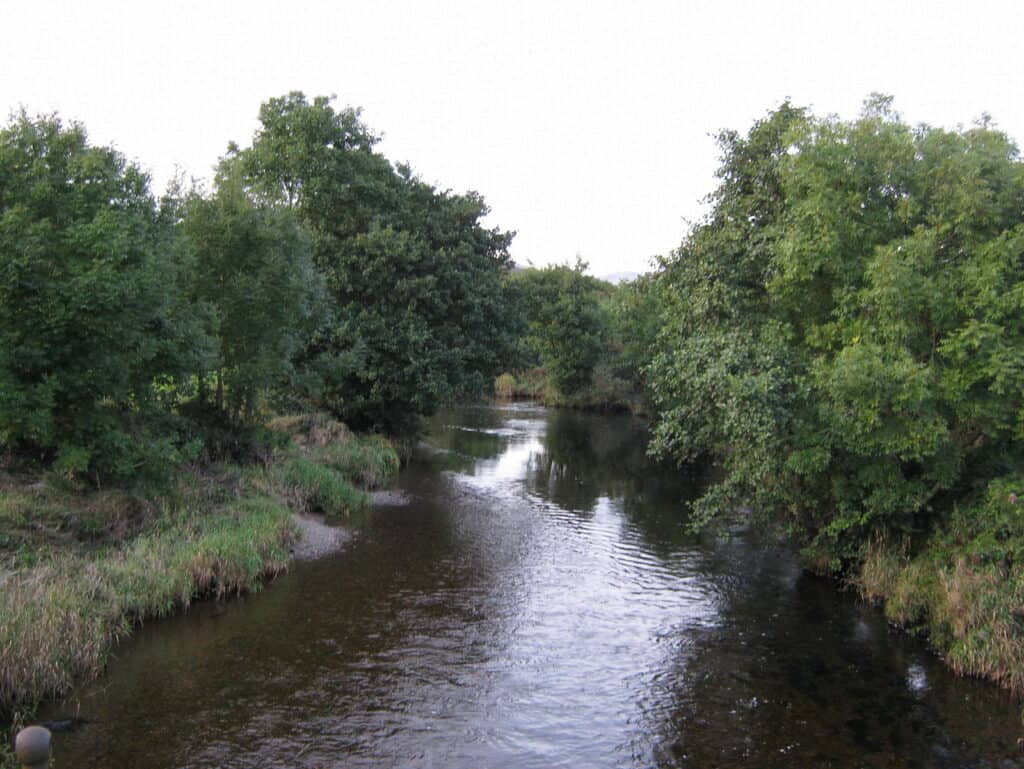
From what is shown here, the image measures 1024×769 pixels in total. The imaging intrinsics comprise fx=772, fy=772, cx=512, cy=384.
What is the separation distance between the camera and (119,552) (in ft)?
53.5

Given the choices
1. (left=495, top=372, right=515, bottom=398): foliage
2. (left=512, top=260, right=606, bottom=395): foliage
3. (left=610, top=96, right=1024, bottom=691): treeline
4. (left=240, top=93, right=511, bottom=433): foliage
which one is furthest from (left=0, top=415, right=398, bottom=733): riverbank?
(left=495, top=372, right=515, bottom=398): foliage

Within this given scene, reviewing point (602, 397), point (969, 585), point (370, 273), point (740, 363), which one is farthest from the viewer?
point (602, 397)

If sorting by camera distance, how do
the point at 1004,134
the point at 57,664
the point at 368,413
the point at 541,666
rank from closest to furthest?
the point at 57,664 → the point at 541,666 → the point at 1004,134 → the point at 368,413

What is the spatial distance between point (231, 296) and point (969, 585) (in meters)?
20.5

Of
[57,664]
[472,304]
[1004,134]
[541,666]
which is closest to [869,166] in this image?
[1004,134]

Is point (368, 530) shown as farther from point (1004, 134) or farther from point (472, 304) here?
point (1004, 134)

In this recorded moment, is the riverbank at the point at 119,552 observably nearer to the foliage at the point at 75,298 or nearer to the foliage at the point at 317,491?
the foliage at the point at 317,491

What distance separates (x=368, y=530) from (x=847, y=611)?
13.5m

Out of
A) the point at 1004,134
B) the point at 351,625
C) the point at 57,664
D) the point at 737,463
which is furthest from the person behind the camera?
the point at 737,463

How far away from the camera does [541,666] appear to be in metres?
14.5

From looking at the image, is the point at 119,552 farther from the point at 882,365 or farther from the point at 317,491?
the point at 882,365

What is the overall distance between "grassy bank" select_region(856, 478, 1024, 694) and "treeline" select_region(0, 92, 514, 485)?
1707cm

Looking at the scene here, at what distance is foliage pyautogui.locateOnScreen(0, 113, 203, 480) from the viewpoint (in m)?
15.6

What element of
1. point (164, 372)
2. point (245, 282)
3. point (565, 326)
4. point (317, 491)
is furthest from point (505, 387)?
point (164, 372)
